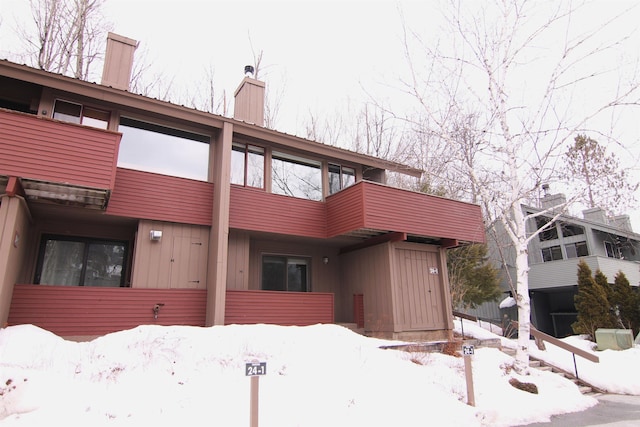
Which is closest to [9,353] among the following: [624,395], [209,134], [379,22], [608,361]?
[209,134]

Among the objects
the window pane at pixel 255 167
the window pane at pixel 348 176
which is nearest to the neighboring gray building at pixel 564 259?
the window pane at pixel 348 176

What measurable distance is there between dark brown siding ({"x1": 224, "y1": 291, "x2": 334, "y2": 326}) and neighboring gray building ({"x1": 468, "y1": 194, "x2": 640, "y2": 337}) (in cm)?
1180

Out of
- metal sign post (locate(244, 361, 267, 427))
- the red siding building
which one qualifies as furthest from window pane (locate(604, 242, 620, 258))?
metal sign post (locate(244, 361, 267, 427))

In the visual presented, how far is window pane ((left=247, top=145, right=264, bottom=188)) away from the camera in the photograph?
11922 mm

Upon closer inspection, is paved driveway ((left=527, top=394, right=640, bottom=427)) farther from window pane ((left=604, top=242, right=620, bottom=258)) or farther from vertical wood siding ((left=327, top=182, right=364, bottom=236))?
window pane ((left=604, top=242, right=620, bottom=258))

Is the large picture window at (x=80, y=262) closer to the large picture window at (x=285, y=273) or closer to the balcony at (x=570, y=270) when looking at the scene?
the large picture window at (x=285, y=273)

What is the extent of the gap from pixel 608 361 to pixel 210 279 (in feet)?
41.0

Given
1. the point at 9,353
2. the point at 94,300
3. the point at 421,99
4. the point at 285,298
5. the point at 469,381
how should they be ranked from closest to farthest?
the point at 9,353, the point at 469,381, the point at 94,300, the point at 285,298, the point at 421,99

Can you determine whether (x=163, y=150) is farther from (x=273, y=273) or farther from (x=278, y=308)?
(x=278, y=308)

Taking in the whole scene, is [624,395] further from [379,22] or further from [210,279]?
[379,22]

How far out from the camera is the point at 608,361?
1283cm

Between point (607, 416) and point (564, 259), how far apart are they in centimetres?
1470

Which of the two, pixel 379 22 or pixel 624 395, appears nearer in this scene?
pixel 624 395

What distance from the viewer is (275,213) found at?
11805 mm
